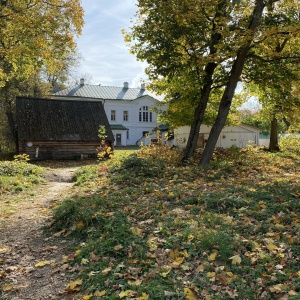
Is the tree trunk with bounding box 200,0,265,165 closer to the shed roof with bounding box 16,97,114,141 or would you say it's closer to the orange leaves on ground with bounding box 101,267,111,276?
the orange leaves on ground with bounding box 101,267,111,276

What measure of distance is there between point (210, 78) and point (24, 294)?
12018mm

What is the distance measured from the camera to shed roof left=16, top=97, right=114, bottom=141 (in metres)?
21.4

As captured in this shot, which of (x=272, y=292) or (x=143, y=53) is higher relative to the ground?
(x=143, y=53)

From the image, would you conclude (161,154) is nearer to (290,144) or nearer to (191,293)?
(191,293)

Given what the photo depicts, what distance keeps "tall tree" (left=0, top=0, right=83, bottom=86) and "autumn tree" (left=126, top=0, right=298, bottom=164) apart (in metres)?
2.90

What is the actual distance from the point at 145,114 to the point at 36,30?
108ft

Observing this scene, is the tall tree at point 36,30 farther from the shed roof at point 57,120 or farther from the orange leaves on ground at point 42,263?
the orange leaves on ground at point 42,263

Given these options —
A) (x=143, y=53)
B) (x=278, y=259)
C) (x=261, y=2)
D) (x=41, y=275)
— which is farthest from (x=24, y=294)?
(x=261, y=2)

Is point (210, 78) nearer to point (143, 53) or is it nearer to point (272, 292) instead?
point (143, 53)

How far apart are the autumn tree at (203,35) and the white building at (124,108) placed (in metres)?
29.3

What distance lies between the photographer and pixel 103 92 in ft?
145

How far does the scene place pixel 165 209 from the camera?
6.34 metres

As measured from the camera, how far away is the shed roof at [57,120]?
21422 millimetres

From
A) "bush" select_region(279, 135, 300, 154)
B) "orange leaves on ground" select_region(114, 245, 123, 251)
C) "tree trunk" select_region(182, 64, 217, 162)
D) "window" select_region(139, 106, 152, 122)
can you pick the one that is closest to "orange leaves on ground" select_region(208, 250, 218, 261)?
"orange leaves on ground" select_region(114, 245, 123, 251)
